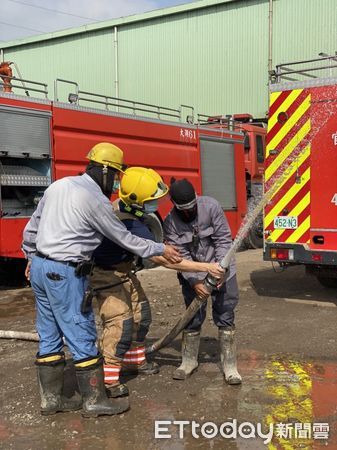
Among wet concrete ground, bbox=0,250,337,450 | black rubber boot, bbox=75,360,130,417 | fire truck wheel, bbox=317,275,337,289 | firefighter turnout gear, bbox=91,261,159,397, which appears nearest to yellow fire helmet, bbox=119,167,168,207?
firefighter turnout gear, bbox=91,261,159,397

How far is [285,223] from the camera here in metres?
6.74

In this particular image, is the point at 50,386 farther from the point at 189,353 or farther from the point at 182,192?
the point at 182,192

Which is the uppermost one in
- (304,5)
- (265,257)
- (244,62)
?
(304,5)

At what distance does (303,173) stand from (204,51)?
17.3m

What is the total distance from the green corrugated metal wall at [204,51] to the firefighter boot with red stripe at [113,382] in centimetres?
1863

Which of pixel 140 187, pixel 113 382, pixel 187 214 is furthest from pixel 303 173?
pixel 113 382

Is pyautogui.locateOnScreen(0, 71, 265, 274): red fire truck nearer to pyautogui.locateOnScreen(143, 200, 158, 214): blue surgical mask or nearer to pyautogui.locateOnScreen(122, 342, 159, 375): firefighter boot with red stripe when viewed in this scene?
pyautogui.locateOnScreen(122, 342, 159, 375): firefighter boot with red stripe

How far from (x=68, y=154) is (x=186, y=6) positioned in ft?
54.2

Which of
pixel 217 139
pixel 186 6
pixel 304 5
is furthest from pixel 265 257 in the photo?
pixel 186 6

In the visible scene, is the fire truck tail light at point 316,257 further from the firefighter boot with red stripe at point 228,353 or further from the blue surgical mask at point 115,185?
the blue surgical mask at point 115,185

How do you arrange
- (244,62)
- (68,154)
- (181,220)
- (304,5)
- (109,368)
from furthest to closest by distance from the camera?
(244,62)
(304,5)
(68,154)
(181,220)
(109,368)

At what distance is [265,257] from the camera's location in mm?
6883

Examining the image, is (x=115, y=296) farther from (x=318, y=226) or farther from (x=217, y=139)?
(x=217, y=139)

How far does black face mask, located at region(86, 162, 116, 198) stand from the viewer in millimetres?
3602
